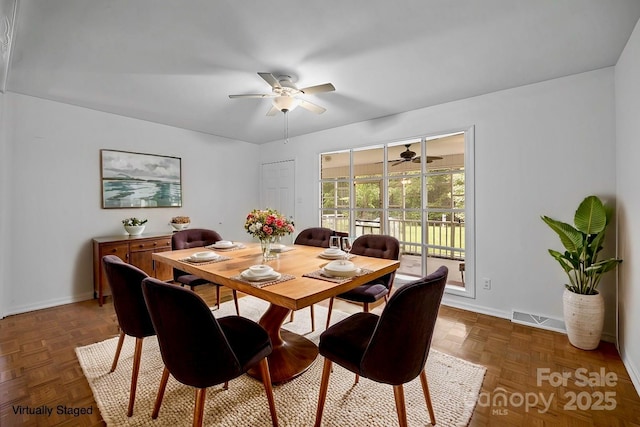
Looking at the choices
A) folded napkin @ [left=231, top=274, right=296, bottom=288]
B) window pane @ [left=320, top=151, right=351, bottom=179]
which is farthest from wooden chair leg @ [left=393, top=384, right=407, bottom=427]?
window pane @ [left=320, top=151, right=351, bottom=179]

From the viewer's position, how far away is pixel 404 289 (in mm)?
1209

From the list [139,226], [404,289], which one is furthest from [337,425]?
[139,226]

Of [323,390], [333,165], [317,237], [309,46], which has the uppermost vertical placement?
[309,46]

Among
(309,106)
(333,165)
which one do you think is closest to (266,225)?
(309,106)

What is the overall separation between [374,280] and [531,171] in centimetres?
193

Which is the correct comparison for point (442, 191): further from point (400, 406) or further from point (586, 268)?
point (400, 406)

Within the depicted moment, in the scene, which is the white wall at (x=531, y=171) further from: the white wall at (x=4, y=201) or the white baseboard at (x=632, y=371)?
the white wall at (x=4, y=201)

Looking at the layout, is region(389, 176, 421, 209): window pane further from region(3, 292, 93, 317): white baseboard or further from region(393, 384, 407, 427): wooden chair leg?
region(3, 292, 93, 317): white baseboard

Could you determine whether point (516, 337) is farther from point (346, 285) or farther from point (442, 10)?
point (442, 10)

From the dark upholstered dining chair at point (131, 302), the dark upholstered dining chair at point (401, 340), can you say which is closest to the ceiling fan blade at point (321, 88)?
the dark upholstered dining chair at point (401, 340)

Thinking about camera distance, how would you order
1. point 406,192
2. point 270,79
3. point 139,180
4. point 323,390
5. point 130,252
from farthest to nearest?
point 406,192 < point 139,180 < point 130,252 < point 270,79 < point 323,390

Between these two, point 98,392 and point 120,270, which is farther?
point 98,392

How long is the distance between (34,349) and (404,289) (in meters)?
3.05

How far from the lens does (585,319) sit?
7.64 feet
